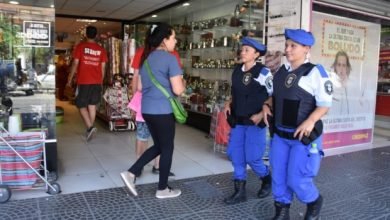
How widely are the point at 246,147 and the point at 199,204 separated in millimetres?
653

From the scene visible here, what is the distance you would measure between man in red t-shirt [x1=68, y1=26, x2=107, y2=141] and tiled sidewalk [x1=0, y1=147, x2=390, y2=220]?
8.07 feet

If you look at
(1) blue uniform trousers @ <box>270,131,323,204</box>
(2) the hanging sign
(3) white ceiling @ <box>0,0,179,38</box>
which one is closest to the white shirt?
(1) blue uniform trousers @ <box>270,131,323,204</box>

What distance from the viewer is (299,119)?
8.39 ft

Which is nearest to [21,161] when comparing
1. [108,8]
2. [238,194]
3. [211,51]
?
[238,194]

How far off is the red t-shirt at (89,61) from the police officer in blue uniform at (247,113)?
314cm

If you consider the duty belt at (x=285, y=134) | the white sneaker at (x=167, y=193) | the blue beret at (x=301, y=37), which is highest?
the blue beret at (x=301, y=37)

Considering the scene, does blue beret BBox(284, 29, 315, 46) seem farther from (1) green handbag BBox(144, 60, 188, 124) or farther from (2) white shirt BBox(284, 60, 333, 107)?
(1) green handbag BBox(144, 60, 188, 124)

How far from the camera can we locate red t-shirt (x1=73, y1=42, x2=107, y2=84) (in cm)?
563

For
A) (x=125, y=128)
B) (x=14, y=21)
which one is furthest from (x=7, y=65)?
(x=125, y=128)

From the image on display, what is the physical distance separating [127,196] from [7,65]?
1.78 meters

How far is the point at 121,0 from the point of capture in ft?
25.0

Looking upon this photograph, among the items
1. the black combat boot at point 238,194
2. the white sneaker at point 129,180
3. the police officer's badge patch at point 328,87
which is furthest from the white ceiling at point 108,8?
the police officer's badge patch at point 328,87

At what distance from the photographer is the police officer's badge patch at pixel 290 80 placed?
2548 mm

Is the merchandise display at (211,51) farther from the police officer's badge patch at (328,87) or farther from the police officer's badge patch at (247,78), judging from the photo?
the police officer's badge patch at (328,87)
